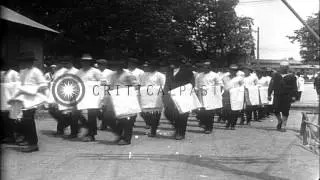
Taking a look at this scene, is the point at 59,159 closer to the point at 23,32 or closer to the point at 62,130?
the point at 62,130

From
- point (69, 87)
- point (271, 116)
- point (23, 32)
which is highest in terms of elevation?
point (23, 32)

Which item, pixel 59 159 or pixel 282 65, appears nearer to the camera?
pixel 59 159

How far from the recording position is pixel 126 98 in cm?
892

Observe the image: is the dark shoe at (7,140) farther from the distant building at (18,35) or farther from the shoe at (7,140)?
the distant building at (18,35)

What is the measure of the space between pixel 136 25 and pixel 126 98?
497 inches

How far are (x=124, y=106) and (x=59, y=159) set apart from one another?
1774mm

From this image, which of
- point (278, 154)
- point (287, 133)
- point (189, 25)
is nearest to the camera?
point (278, 154)

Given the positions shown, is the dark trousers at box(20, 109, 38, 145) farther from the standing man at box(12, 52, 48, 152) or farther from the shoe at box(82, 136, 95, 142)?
the shoe at box(82, 136, 95, 142)

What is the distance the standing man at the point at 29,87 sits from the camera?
8.00 m

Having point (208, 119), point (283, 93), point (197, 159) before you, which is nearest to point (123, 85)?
point (197, 159)

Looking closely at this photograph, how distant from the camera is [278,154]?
8453mm

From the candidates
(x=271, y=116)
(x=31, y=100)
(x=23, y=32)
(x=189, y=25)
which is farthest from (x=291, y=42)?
(x=31, y=100)

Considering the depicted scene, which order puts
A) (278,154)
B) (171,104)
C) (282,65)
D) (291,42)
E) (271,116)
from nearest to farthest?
1. (278,154)
2. (171,104)
3. (282,65)
4. (271,116)
5. (291,42)

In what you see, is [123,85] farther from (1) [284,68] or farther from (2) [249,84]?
(2) [249,84]
